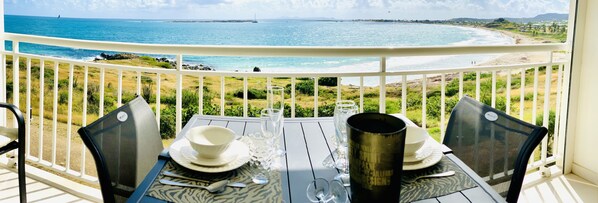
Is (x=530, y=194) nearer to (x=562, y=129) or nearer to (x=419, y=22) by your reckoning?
(x=562, y=129)

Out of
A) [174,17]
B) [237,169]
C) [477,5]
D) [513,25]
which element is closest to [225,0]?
[174,17]

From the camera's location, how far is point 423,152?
1.21 meters

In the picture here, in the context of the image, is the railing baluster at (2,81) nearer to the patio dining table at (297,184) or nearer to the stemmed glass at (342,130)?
the patio dining table at (297,184)

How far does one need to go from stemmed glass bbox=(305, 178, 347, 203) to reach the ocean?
50.7 feet

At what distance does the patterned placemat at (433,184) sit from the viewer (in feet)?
3.28

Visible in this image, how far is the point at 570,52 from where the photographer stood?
292cm

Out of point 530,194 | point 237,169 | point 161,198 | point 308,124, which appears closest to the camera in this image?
point 161,198

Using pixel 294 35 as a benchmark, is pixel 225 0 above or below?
above

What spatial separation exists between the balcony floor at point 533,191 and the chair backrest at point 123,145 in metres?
1.28

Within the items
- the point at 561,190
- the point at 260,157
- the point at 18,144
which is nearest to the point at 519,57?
the point at 561,190

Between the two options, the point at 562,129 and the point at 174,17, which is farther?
the point at 174,17

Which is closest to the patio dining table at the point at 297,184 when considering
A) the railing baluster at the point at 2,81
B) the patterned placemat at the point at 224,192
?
the patterned placemat at the point at 224,192

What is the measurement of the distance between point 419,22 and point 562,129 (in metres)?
15.3

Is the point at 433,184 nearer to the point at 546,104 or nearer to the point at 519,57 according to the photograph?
the point at 546,104
